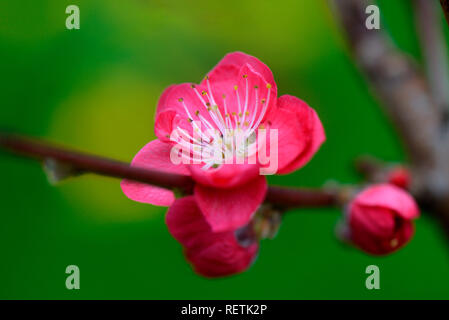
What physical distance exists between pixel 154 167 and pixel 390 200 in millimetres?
279

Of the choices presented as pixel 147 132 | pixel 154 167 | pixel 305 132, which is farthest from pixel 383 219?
pixel 147 132

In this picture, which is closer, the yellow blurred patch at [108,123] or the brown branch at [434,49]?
the brown branch at [434,49]

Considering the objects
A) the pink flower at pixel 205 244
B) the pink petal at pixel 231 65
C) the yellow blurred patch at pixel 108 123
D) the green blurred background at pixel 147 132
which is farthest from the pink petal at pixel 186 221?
the yellow blurred patch at pixel 108 123

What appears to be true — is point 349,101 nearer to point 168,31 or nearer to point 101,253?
point 168,31

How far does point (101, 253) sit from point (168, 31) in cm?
74

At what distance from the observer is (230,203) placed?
0.53 m

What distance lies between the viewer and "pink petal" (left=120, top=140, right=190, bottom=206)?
1.73ft

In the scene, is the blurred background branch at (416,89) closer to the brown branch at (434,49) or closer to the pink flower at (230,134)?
the brown branch at (434,49)

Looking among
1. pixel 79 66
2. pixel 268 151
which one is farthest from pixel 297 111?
pixel 79 66

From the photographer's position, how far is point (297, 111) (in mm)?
560

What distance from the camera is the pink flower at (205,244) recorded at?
1.80 ft

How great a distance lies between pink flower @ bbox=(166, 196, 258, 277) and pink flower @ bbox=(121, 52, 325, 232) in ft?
0.06

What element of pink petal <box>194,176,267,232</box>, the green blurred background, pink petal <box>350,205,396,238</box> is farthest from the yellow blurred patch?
pink petal <box>194,176,267,232</box>

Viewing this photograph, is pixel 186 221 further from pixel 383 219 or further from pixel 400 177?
pixel 400 177
